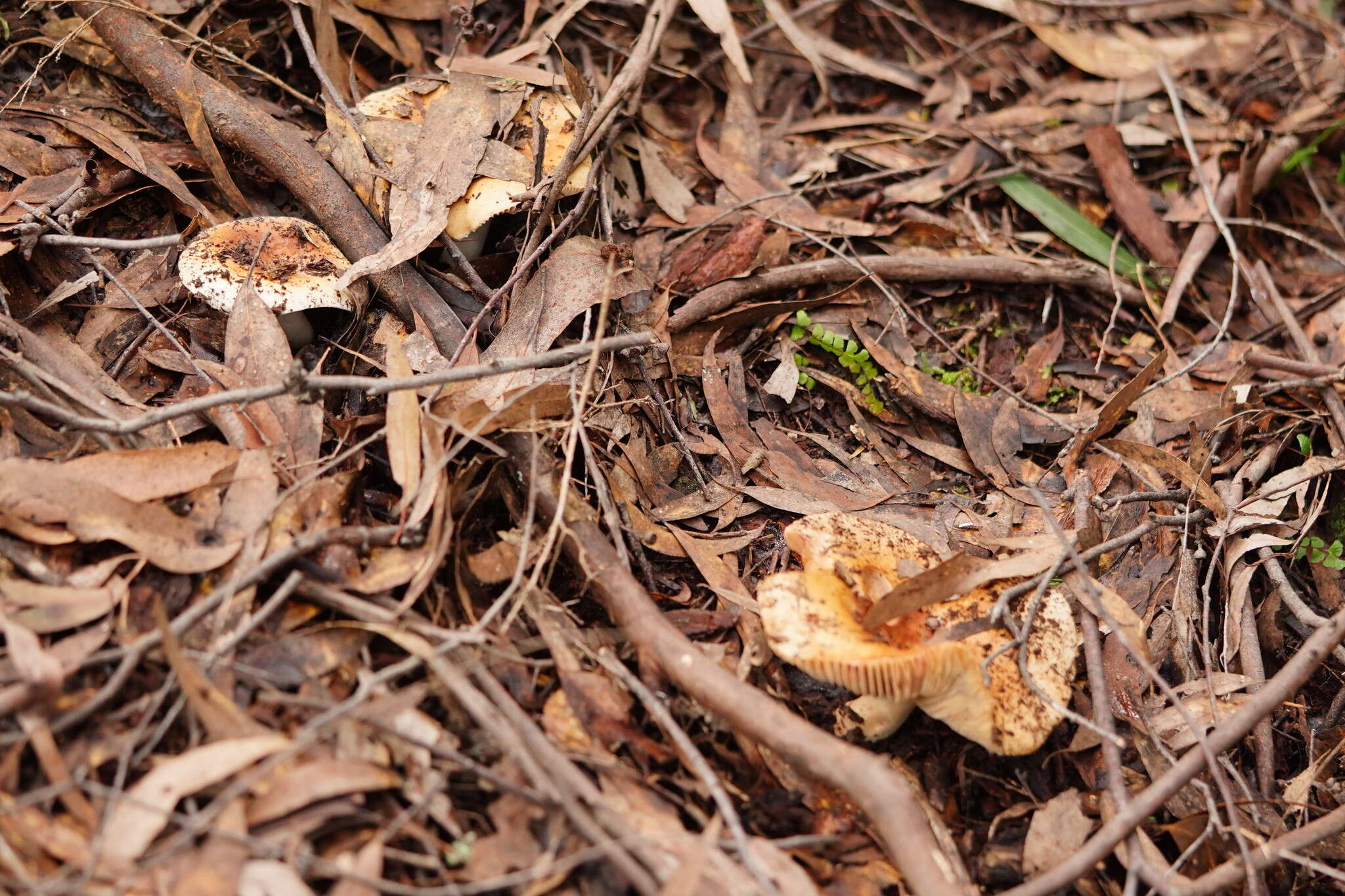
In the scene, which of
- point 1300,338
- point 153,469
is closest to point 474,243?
point 153,469

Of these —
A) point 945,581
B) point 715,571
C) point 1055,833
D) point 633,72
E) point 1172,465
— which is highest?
point 633,72

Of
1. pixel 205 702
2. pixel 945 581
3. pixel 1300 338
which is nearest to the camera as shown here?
pixel 205 702

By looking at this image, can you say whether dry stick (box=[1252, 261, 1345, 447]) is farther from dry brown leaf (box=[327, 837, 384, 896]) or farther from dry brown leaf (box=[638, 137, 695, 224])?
dry brown leaf (box=[327, 837, 384, 896])

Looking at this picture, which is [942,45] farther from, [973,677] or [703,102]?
[973,677]

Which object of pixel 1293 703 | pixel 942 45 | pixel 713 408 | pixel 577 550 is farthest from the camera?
pixel 942 45

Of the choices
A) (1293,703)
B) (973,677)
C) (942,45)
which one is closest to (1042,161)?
(942,45)

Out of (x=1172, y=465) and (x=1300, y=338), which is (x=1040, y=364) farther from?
(x=1300, y=338)

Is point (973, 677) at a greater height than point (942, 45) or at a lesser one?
lesser
